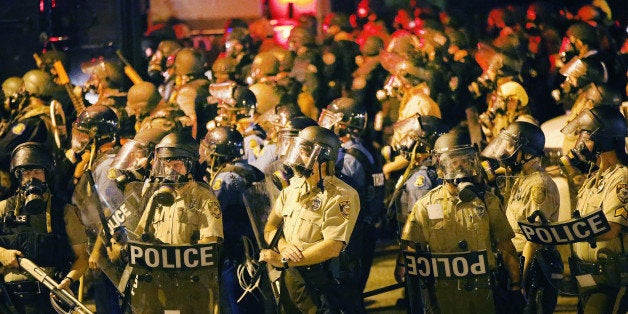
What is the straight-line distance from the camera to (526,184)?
8750 mm

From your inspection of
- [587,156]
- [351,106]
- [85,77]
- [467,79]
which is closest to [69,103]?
[85,77]

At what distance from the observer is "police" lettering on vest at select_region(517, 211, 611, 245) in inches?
304

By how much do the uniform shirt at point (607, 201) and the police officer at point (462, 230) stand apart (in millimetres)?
635

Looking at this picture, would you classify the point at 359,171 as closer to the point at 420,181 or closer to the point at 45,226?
the point at 420,181

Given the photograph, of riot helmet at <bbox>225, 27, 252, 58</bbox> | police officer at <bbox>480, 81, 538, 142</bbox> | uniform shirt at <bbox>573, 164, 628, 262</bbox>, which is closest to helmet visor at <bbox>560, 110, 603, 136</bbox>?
uniform shirt at <bbox>573, 164, 628, 262</bbox>

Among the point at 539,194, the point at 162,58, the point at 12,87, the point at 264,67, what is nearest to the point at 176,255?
the point at 539,194

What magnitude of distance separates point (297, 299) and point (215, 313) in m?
0.60

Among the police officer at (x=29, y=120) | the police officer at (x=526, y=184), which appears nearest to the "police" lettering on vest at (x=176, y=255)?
the police officer at (x=526, y=184)

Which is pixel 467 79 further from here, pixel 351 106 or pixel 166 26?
pixel 166 26

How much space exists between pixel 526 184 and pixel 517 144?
0.42 metres

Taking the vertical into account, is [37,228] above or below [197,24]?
below

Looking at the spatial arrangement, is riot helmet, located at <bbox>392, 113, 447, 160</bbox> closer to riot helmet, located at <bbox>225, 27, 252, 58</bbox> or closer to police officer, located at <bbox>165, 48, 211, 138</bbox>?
police officer, located at <bbox>165, 48, 211, 138</bbox>

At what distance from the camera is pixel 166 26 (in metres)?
19.1

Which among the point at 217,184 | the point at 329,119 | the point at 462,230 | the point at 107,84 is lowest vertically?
the point at 462,230
